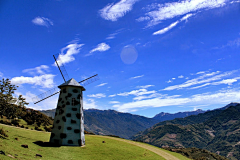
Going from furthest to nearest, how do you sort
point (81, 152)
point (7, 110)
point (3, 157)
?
1. point (7, 110)
2. point (81, 152)
3. point (3, 157)

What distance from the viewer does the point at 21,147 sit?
15.6m

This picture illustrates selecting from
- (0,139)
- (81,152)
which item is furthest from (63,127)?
(0,139)

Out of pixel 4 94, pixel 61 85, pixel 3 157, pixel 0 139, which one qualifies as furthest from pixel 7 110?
pixel 3 157

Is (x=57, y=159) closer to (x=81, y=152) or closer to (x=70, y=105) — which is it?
(x=81, y=152)

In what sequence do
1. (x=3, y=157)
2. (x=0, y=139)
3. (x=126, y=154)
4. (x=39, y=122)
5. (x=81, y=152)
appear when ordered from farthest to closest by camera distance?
(x=39, y=122) → (x=126, y=154) → (x=81, y=152) → (x=0, y=139) → (x=3, y=157)

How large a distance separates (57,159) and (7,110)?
18.8 metres

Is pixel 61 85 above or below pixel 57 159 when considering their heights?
above

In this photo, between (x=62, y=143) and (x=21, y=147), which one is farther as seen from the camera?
(x=62, y=143)

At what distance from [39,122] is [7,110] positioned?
40.3 feet

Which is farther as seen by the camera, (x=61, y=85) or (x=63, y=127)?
(x=61, y=85)

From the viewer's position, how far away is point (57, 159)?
15438 millimetres

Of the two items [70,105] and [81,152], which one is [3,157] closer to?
[81,152]


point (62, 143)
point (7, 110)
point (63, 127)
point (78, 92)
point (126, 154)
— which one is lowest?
point (126, 154)

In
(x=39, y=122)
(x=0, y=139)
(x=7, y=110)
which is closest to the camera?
(x=0, y=139)
